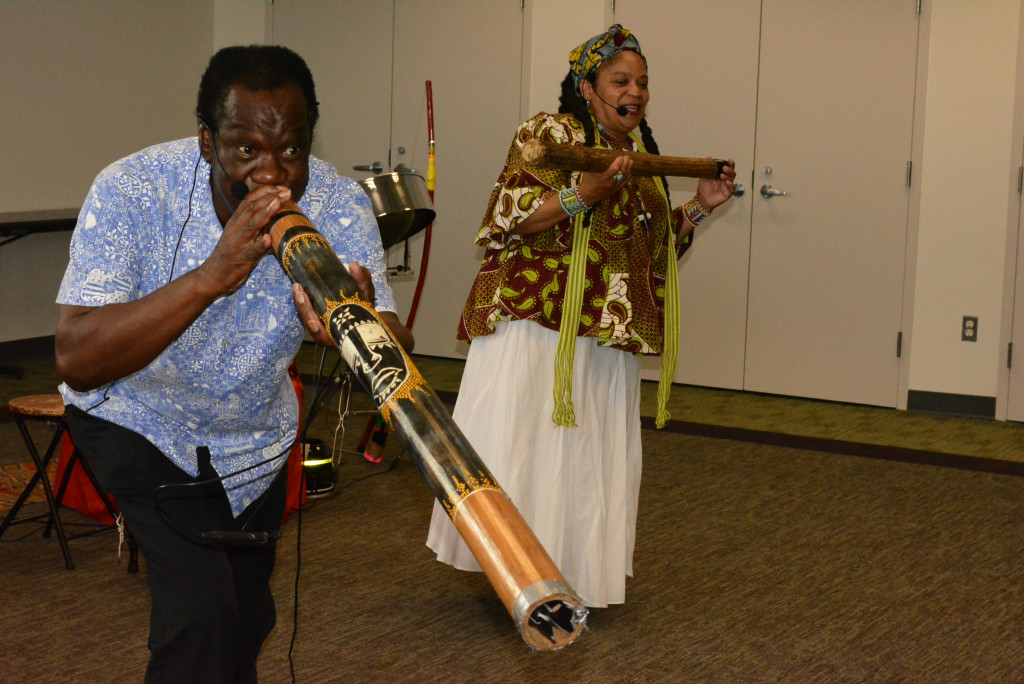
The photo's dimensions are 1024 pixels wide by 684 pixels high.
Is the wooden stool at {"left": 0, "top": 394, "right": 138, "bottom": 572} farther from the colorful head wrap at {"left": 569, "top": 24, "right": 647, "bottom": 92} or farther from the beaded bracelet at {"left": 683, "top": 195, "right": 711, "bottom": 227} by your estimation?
the beaded bracelet at {"left": 683, "top": 195, "right": 711, "bottom": 227}

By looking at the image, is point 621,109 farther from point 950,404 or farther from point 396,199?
point 950,404

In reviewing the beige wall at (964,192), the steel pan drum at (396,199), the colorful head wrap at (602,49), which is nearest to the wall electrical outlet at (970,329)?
the beige wall at (964,192)

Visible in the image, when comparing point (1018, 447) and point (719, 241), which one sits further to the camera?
point (719, 241)

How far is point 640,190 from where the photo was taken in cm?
297

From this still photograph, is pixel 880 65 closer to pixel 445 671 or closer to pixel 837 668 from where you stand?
pixel 837 668

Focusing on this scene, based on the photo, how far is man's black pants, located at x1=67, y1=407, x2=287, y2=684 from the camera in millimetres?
1548

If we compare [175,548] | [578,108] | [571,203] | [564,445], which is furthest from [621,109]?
[175,548]

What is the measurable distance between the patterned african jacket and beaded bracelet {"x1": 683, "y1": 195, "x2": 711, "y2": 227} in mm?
180

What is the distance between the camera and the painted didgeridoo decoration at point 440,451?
940 mm

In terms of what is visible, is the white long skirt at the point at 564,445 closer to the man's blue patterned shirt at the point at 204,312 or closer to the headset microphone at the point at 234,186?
the man's blue patterned shirt at the point at 204,312

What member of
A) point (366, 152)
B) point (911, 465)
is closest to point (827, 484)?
point (911, 465)

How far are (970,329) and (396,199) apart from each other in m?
3.69

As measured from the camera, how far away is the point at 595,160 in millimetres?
2562

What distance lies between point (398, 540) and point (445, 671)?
101cm
